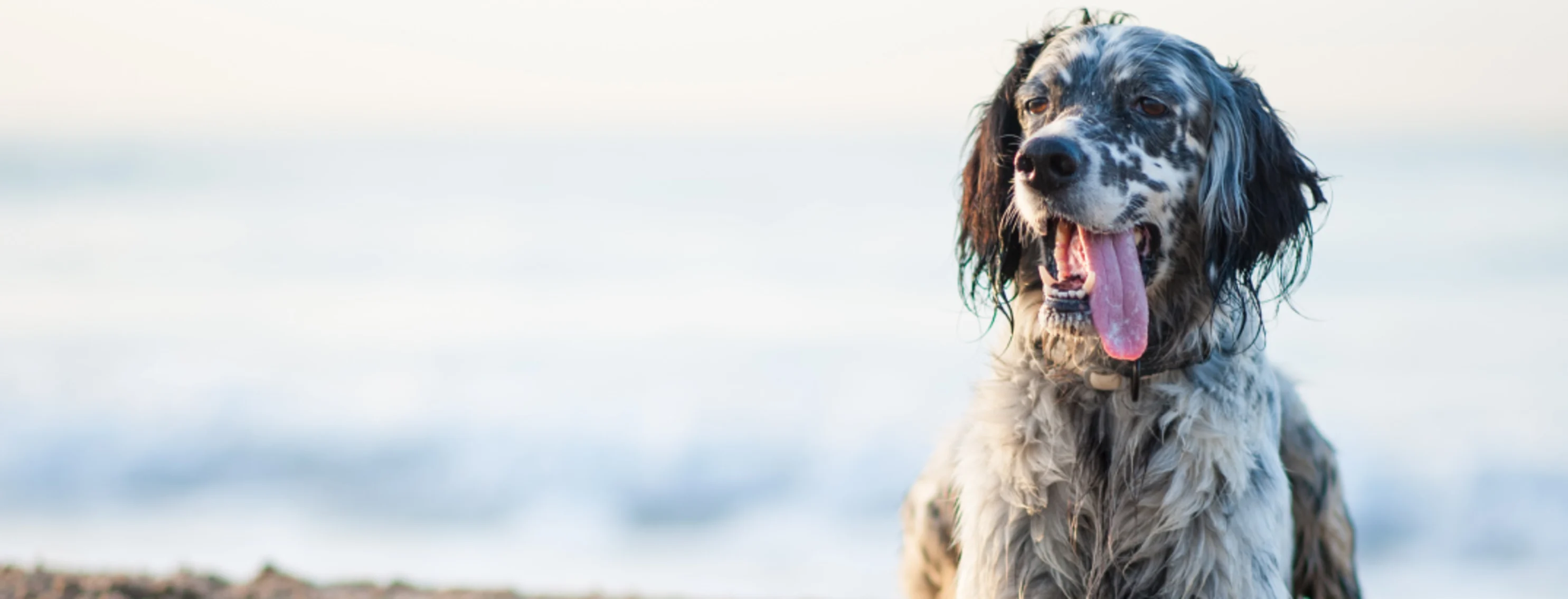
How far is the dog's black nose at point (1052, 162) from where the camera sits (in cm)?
379

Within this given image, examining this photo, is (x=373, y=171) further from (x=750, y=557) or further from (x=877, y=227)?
(x=750, y=557)

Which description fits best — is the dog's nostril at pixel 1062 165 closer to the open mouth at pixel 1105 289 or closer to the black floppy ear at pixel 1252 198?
the open mouth at pixel 1105 289

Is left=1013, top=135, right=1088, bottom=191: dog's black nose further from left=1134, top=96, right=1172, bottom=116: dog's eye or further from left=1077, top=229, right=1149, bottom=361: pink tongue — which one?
left=1134, top=96, right=1172, bottom=116: dog's eye

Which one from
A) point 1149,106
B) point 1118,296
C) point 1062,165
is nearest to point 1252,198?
point 1149,106

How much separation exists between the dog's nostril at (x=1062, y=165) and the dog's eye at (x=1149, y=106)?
434 millimetres

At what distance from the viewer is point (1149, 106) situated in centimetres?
410

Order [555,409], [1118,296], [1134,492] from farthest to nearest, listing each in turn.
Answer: [555,409] < [1134,492] < [1118,296]

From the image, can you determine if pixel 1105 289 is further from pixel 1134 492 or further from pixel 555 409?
pixel 555 409

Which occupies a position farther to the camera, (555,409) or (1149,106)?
(555,409)

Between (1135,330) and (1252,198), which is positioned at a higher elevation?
(1252,198)

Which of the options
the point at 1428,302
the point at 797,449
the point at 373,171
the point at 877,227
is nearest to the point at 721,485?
the point at 797,449

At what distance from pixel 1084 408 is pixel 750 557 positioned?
229 inches

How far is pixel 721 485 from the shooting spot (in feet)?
37.3

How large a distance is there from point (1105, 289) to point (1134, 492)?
2.04ft
